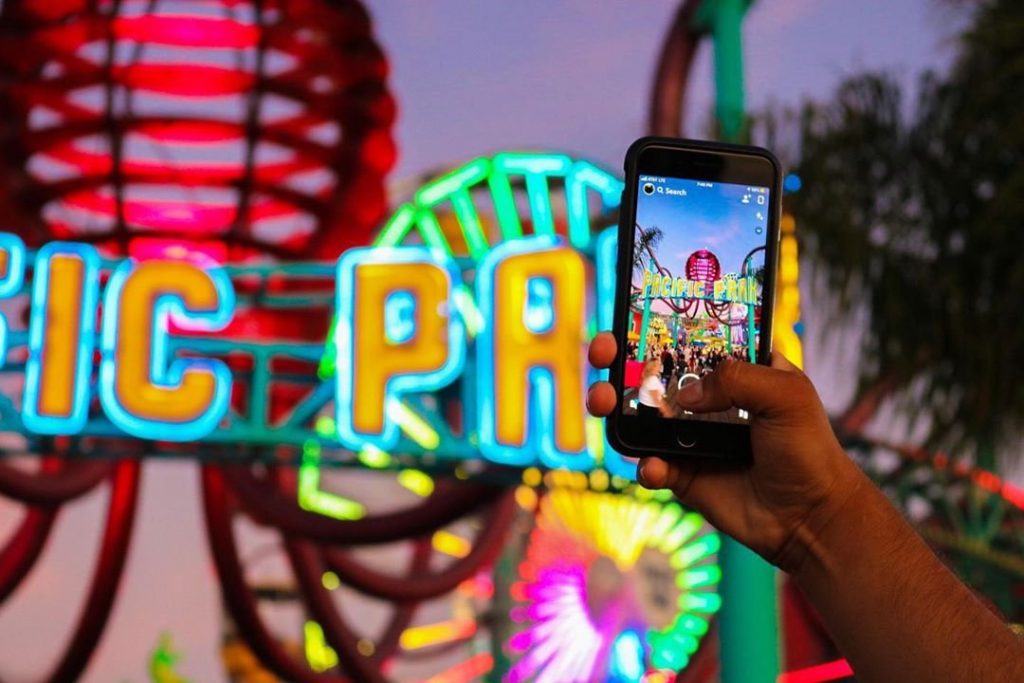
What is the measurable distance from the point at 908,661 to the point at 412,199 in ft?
39.3

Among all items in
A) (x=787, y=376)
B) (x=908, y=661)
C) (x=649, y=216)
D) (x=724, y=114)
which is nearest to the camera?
(x=908, y=661)

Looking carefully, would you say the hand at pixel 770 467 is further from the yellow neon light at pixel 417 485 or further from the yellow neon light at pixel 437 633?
the yellow neon light at pixel 437 633

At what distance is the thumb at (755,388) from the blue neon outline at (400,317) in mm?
10552

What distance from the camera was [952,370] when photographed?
40.3ft

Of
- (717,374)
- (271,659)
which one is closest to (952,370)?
(271,659)

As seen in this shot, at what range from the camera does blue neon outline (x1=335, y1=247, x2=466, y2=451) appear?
40.0ft

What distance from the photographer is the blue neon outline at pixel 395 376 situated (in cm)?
1218

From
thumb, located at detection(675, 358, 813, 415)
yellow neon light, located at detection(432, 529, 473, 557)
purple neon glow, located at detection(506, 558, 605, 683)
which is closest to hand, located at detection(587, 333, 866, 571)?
thumb, located at detection(675, 358, 813, 415)

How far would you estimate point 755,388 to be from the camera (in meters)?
2.04

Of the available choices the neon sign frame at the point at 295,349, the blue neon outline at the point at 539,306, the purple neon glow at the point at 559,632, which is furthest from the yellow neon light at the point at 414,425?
the purple neon glow at the point at 559,632

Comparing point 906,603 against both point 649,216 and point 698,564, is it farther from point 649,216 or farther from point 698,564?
point 698,564

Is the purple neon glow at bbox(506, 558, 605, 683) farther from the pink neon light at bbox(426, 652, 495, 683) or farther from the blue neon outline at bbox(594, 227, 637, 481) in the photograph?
the pink neon light at bbox(426, 652, 495, 683)

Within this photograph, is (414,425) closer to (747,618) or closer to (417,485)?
(747,618)

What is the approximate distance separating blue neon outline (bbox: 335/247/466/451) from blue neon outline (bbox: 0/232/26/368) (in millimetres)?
2655
